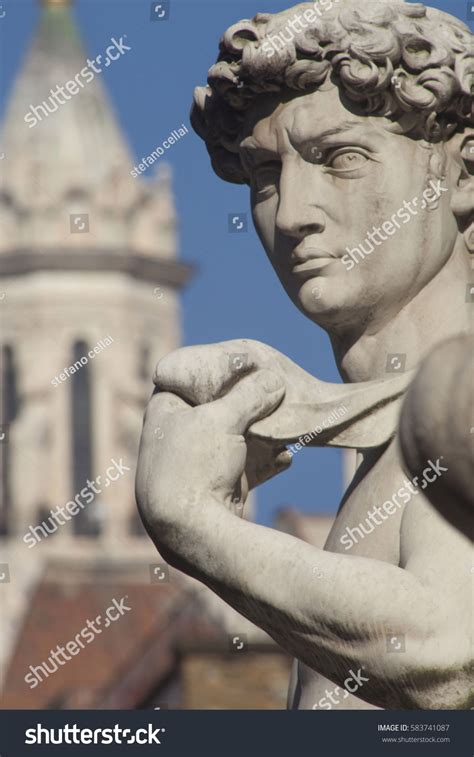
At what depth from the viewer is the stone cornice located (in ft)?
351

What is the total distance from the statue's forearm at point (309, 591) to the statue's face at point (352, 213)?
2.47 feet

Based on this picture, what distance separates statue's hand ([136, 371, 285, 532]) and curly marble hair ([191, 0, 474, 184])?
2.68 ft

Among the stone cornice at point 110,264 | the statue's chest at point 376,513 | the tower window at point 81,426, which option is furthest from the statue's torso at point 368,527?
the stone cornice at point 110,264

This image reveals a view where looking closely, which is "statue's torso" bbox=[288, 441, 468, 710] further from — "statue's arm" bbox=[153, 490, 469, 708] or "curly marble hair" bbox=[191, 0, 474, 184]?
"curly marble hair" bbox=[191, 0, 474, 184]

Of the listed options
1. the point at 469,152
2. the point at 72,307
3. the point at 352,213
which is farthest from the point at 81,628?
the point at 352,213

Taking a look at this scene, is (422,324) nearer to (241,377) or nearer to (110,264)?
(241,377)

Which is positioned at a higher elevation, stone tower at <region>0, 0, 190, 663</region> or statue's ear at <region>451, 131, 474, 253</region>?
statue's ear at <region>451, 131, 474, 253</region>

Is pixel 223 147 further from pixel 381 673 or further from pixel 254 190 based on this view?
pixel 381 673

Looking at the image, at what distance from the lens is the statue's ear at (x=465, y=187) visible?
7.89 metres

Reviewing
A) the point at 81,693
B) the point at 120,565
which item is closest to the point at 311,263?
the point at 81,693

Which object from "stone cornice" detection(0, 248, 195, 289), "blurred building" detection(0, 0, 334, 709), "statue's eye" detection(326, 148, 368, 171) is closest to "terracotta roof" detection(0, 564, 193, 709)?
"blurred building" detection(0, 0, 334, 709)

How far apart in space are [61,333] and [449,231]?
97.1 m

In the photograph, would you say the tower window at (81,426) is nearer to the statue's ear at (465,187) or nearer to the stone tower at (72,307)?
the stone tower at (72,307)

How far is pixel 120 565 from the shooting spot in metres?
104
